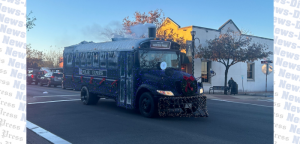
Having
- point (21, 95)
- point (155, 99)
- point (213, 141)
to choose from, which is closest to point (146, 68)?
point (155, 99)

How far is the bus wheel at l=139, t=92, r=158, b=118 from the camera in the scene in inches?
345

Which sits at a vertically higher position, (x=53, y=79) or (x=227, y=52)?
(x=227, y=52)

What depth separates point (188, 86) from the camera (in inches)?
345

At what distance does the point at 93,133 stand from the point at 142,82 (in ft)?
9.71

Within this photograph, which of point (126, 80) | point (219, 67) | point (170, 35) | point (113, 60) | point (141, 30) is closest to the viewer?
point (126, 80)

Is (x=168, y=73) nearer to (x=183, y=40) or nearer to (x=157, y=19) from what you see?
(x=183, y=40)

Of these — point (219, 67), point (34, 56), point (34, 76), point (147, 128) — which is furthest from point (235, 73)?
point (34, 56)

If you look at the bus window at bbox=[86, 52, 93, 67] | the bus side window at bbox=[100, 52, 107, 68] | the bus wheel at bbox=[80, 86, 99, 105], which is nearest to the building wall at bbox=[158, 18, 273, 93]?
the bus wheel at bbox=[80, 86, 99, 105]

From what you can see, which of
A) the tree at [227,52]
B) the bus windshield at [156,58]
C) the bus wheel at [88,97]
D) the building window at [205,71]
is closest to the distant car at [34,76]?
the building window at [205,71]

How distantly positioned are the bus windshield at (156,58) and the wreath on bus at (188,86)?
4.29 feet

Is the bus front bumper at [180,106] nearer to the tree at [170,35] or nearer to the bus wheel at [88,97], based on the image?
the bus wheel at [88,97]

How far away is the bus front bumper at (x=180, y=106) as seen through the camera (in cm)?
852

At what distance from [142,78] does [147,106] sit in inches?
40.0

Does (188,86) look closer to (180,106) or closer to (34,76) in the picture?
(180,106)
